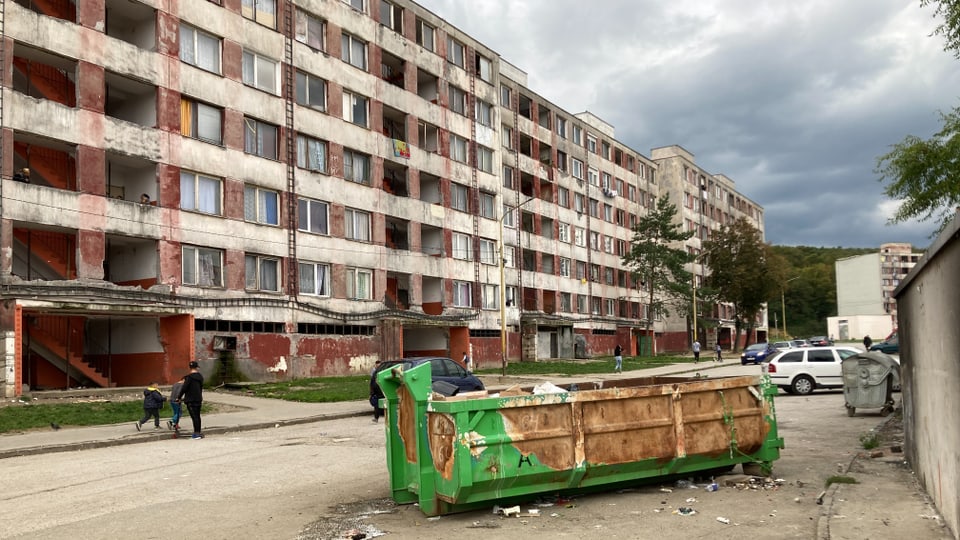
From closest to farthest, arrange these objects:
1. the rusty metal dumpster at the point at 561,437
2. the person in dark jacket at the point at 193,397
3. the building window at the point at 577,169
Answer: the rusty metal dumpster at the point at 561,437 → the person in dark jacket at the point at 193,397 → the building window at the point at 577,169

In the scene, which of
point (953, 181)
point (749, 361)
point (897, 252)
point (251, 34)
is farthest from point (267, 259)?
point (897, 252)

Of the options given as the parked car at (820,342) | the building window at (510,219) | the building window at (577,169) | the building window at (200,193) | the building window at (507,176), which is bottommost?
the parked car at (820,342)

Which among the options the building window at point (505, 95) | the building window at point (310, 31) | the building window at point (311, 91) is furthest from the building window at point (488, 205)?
the building window at point (310, 31)

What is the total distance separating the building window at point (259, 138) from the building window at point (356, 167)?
4564 mm

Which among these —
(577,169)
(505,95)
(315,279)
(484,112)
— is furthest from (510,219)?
(315,279)

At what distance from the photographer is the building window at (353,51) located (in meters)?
40.4

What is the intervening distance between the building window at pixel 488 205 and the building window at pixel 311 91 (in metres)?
15.1

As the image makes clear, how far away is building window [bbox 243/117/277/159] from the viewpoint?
34.6 metres

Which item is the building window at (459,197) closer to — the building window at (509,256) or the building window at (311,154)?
the building window at (509,256)

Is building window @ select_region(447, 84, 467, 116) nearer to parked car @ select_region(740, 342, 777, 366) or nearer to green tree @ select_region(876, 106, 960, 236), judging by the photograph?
parked car @ select_region(740, 342, 777, 366)

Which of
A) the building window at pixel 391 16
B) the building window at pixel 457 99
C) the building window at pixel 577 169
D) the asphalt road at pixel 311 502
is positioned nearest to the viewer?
the asphalt road at pixel 311 502

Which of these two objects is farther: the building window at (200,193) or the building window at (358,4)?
the building window at (358,4)

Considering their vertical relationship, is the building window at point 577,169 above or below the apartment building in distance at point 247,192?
above

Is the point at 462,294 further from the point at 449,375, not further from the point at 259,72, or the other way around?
the point at 449,375
